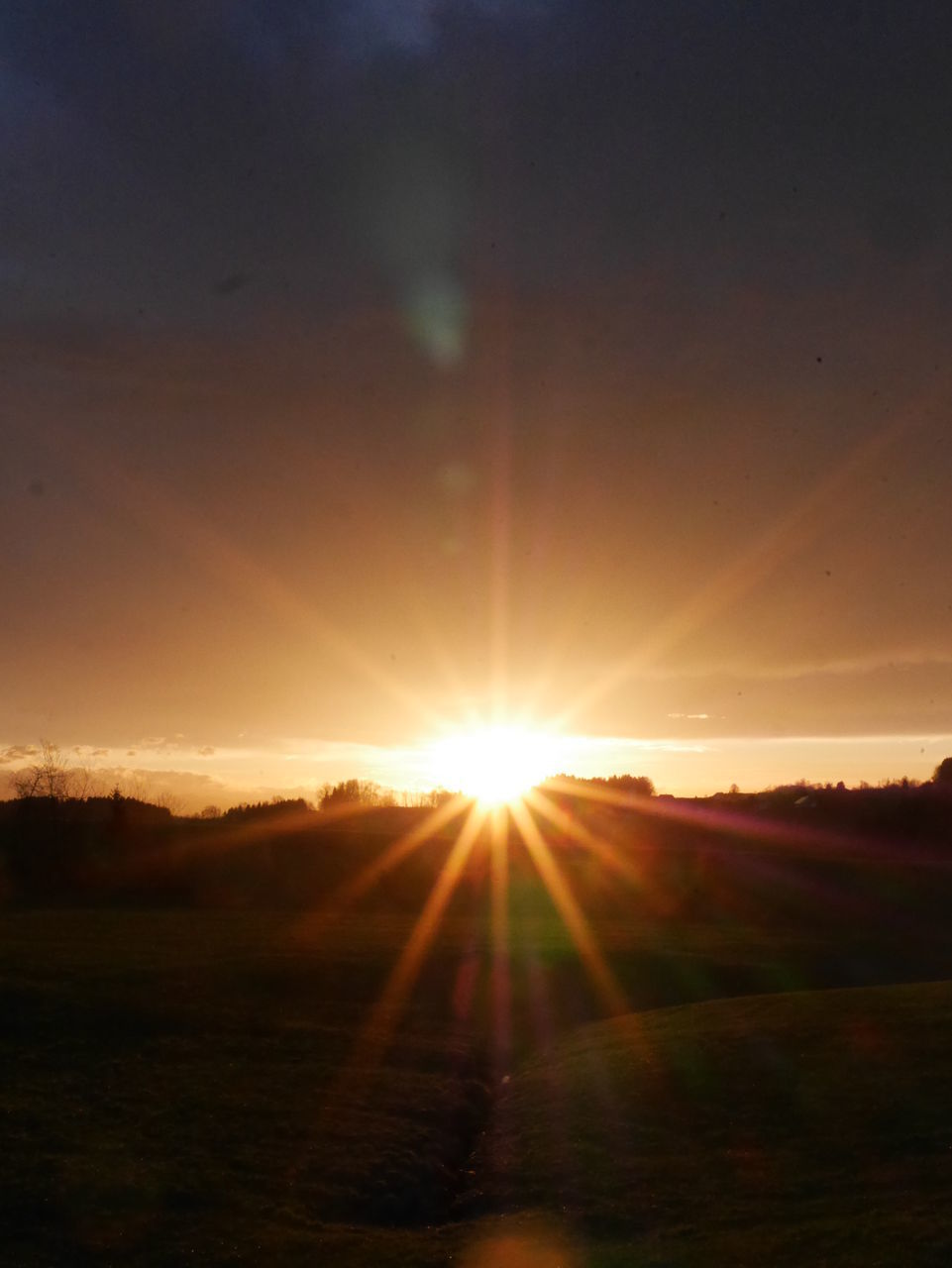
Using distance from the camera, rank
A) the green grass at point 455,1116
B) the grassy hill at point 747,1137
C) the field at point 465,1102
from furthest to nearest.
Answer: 1. the field at point 465,1102
2. the green grass at point 455,1116
3. the grassy hill at point 747,1137

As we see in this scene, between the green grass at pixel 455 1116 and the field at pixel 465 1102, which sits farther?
the field at pixel 465 1102

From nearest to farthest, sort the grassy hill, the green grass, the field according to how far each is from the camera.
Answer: the grassy hill, the green grass, the field

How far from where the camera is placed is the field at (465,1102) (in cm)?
1748

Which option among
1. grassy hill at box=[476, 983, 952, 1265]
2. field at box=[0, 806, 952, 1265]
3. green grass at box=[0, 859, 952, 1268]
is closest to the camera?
grassy hill at box=[476, 983, 952, 1265]

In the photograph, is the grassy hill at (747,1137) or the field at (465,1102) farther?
the field at (465,1102)

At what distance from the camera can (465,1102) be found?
27.8m

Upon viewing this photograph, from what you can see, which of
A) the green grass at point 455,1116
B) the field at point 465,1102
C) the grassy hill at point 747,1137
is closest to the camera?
the grassy hill at point 747,1137

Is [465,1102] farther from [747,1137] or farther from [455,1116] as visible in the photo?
[747,1137]

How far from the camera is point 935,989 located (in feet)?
111

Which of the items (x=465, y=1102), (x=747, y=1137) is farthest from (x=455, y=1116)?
(x=747, y=1137)

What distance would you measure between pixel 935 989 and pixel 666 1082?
11369 millimetres

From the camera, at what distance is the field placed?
17484 millimetres

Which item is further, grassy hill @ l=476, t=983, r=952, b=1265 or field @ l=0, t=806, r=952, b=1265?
field @ l=0, t=806, r=952, b=1265

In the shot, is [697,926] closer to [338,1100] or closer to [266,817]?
[338,1100]
